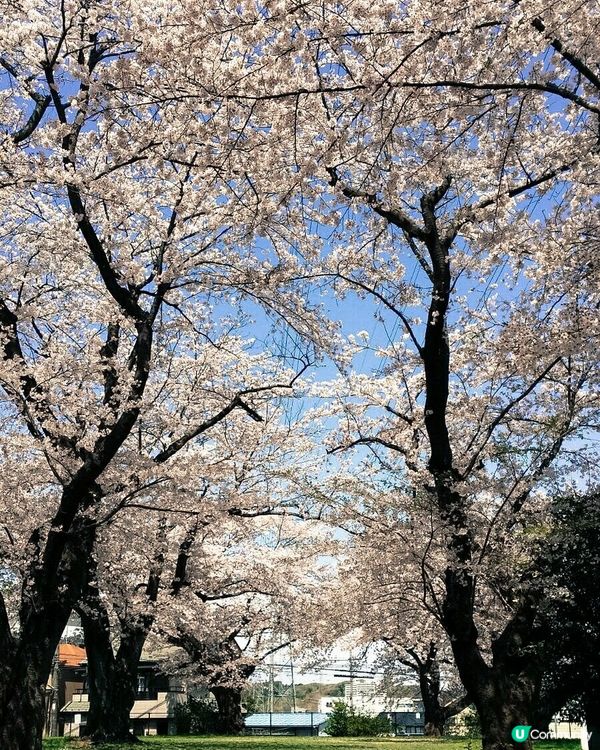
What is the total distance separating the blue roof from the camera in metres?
37.3

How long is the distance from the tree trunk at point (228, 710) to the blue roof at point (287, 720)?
12696 mm

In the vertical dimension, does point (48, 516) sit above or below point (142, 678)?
above

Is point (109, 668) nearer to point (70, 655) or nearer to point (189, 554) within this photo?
point (189, 554)

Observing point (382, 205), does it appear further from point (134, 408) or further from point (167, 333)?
point (167, 333)

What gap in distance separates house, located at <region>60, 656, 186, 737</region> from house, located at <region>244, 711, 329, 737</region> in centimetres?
418

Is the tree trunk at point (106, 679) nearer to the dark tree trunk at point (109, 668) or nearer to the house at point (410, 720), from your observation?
the dark tree trunk at point (109, 668)

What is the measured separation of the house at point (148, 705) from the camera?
3459 centimetres

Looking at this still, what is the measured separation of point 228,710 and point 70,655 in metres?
21.9

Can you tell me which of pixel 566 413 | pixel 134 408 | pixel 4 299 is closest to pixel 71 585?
pixel 134 408

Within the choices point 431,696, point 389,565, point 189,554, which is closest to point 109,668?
point 189,554

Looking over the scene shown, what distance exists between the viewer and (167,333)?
10.8 metres

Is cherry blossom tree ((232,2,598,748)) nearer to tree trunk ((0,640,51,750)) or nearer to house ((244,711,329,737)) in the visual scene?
tree trunk ((0,640,51,750))

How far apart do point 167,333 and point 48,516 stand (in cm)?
421

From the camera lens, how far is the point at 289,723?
38.8m
